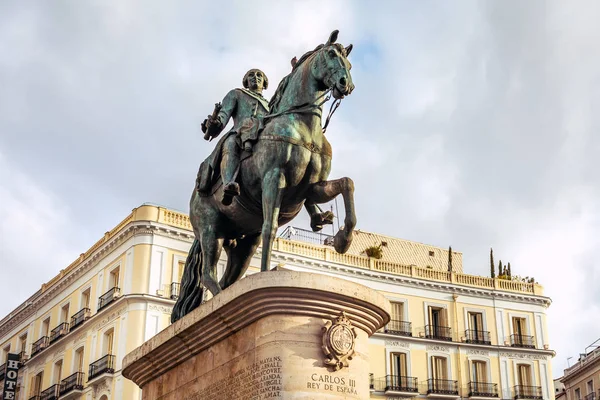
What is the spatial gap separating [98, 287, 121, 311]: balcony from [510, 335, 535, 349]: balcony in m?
24.1

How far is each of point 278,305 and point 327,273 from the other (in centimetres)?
4029

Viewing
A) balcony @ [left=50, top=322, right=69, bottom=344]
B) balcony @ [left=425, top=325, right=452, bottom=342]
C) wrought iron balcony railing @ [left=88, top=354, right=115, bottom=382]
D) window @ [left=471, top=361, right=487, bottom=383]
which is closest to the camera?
wrought iron balcony railing @ [left=88, top=354, right=115, bottom=382]

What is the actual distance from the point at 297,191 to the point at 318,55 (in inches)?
65.0

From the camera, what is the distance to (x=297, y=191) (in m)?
10.8

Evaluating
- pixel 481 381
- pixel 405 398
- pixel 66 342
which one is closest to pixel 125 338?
pixel 66 342

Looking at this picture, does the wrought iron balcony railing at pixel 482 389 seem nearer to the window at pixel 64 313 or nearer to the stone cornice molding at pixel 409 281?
the stone cornice molding at pixel 409 281

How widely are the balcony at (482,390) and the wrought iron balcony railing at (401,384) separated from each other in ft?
11.8

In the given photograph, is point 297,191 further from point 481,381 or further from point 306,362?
point 481,381

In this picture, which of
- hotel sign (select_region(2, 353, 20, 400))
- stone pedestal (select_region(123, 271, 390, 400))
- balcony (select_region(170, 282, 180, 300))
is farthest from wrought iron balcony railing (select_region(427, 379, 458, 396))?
stone pedestal (select_region(123, 271, 390, 400))

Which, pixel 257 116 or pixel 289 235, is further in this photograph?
pixel 289 235

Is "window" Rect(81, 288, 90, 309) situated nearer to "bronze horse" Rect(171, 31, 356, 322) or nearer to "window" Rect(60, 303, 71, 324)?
"window" Rect(60, 303, 71, 324)

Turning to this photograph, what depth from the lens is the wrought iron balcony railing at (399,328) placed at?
165ft

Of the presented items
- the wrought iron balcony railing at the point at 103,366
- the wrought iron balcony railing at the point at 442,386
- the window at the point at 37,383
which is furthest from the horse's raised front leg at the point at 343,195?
the window at the point at 37,383

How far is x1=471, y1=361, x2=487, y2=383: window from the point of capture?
170 ft
